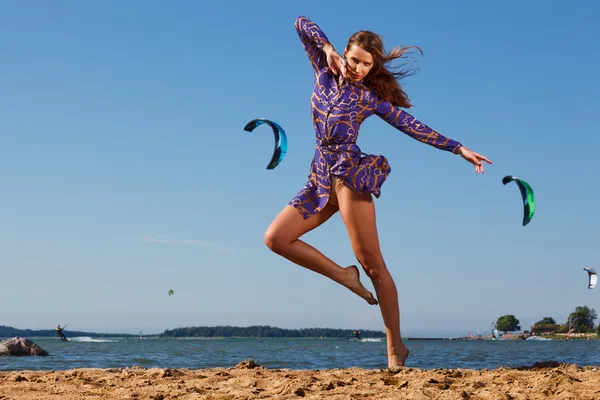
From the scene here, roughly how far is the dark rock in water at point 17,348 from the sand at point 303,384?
19.1 meters

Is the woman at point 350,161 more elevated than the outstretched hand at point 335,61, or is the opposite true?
the outstretched hand at point 335,61

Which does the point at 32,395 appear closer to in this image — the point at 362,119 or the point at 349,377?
the point at 349,377

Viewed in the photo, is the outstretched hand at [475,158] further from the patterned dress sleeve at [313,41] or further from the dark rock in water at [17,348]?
the dark rock in water at [17,348]

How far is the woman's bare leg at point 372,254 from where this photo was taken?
230 inches

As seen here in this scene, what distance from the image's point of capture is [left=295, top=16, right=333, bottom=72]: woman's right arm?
6.20 m

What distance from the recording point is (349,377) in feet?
19.1

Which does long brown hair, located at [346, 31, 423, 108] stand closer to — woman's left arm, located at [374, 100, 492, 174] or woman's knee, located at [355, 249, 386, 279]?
woman's left arm, located at [374, 100, 492, 174]

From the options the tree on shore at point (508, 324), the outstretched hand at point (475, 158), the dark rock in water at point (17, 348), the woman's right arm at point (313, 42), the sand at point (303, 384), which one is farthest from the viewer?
the tree on shore at point (508, 324)

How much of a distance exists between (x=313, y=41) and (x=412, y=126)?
1182mm

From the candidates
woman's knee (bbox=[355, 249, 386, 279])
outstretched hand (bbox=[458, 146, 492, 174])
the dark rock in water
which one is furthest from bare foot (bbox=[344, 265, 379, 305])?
the dark rock in water

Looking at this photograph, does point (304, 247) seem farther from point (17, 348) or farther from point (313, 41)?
point (17, 348)

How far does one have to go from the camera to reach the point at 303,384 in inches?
211

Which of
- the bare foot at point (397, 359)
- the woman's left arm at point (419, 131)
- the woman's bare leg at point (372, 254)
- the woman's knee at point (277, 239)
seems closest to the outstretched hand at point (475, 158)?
the woman's left arm at point (419, 131)

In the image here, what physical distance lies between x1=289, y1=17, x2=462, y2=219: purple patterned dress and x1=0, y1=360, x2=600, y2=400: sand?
1.42 metres
